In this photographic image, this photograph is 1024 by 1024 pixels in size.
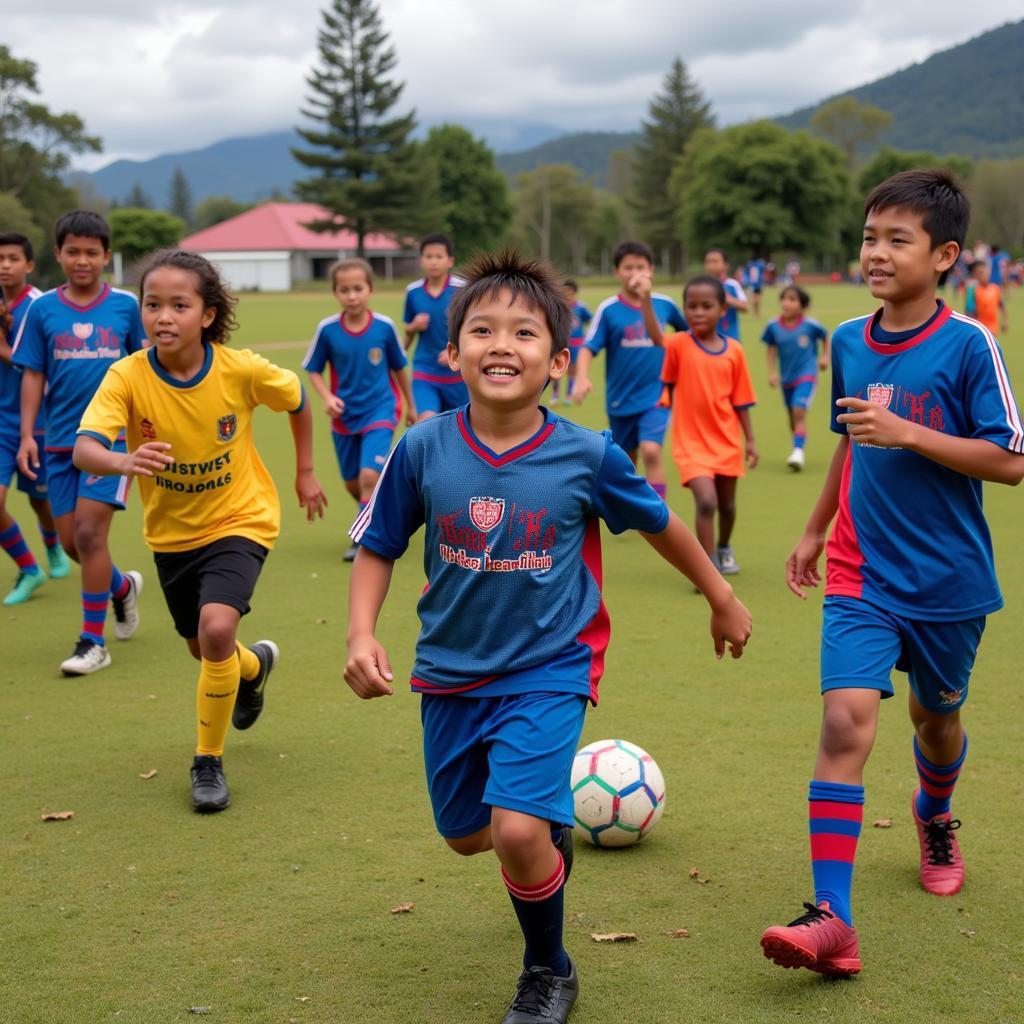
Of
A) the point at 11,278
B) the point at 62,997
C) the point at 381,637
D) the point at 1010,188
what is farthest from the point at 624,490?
the point at 1010,188

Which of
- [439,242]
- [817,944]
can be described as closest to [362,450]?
[439,242]

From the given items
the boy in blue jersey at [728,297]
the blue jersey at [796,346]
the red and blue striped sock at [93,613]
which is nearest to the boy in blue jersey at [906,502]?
the red and blue striped sock at [93,613]

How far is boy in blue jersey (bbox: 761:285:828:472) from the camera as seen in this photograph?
45.4 ft

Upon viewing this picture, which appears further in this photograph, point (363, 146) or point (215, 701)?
point (363, 146)

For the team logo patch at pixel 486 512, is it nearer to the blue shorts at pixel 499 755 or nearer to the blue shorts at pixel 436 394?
the blue shorts at pixel 499 755

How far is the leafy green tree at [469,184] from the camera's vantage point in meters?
102

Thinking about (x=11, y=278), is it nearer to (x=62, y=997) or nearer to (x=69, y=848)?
(x=69, y=848)

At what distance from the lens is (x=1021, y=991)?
3.38 m

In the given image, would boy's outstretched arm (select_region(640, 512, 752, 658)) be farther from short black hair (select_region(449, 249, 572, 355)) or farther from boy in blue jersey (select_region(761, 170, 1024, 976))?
short black hair (select_region(449, 249, 572, 355))

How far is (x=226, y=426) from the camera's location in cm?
525

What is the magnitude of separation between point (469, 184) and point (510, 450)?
103 meters

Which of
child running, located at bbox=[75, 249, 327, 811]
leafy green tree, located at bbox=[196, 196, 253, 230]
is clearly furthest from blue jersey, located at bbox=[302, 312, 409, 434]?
leafy green tree, located at bbox=[196, 196, 253, 230]

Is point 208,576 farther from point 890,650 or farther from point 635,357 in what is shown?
point 635,357

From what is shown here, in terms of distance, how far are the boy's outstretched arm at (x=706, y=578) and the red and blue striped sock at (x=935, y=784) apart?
0.94 metres
